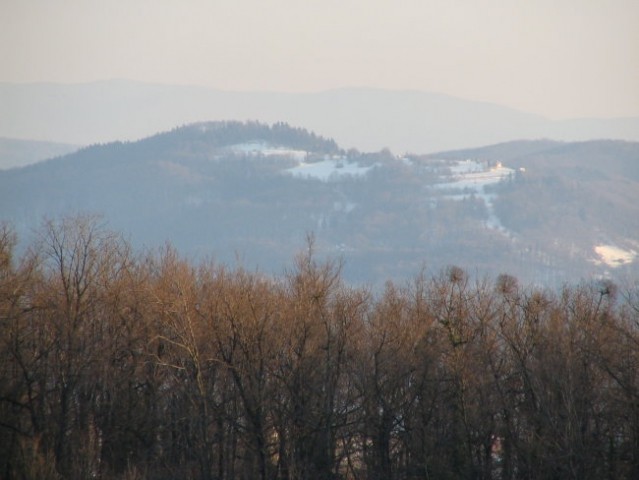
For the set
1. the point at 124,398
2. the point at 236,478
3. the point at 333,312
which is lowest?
the point at 236,478

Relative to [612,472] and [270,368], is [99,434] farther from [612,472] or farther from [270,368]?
[612,472]

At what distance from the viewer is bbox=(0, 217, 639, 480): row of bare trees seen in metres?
32.1

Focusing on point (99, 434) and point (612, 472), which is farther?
point (99, 434)

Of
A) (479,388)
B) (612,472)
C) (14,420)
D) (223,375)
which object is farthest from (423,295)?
(14,420)

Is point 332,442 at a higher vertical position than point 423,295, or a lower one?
lower

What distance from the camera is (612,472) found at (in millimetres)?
30109

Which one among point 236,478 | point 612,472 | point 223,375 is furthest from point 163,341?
point 612,472

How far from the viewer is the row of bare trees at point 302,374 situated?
105 feet

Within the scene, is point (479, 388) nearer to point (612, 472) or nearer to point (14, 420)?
point (612, 472)

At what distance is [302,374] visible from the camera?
113 ft

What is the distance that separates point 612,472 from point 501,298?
7992 mm

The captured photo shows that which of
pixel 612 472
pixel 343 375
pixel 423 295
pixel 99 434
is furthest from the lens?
pixel 423 295

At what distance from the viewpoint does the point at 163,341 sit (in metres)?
35.8

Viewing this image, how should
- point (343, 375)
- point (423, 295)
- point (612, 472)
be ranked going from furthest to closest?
point (423, 295) < point (343, 375) < point (612, 472)
